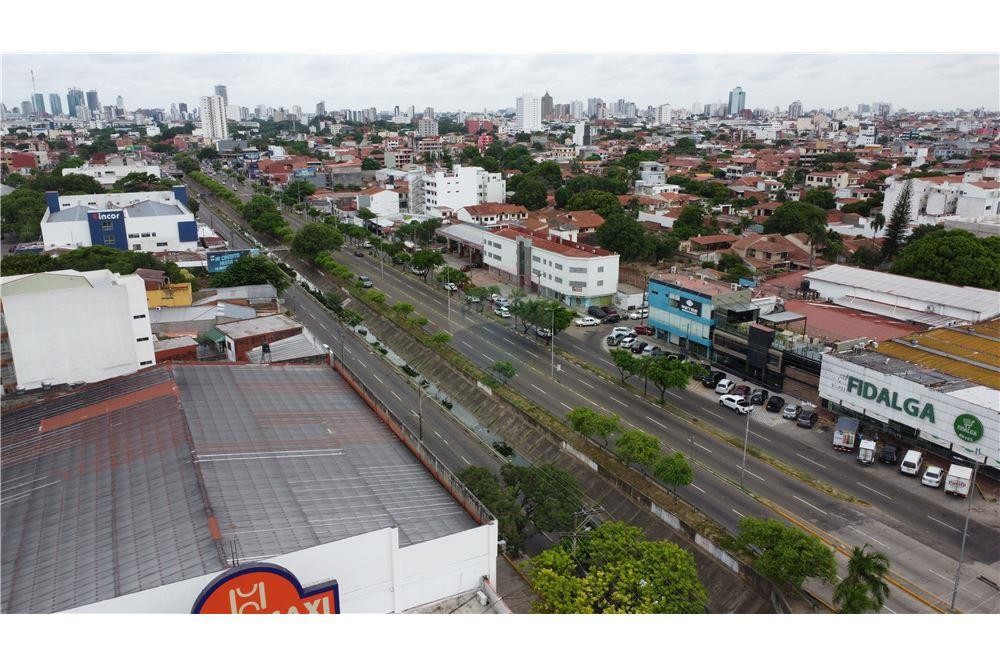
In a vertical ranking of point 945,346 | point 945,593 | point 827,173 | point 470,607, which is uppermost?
point 827,173

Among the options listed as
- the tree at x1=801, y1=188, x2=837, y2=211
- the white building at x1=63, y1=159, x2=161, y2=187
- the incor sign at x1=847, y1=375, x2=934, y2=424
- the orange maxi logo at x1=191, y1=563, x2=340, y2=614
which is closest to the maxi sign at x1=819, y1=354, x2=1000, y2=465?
the incor sign at x1=847, y1=375, x2=934, y2=424

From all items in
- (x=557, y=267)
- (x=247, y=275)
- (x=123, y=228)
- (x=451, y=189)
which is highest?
(x=451, y=189)

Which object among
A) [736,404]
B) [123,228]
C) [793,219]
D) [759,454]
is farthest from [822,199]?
[123,228]

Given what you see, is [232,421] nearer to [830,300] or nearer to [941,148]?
[830,300]

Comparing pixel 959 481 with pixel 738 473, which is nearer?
pixel 959 481

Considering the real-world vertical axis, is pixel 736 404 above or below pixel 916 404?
below

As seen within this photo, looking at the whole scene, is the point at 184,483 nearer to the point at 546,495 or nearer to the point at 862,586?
the point at 546,495

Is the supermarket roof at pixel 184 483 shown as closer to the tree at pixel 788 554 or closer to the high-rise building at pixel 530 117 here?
the tree at pixel 788 554

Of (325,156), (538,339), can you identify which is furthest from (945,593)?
(325,156)
